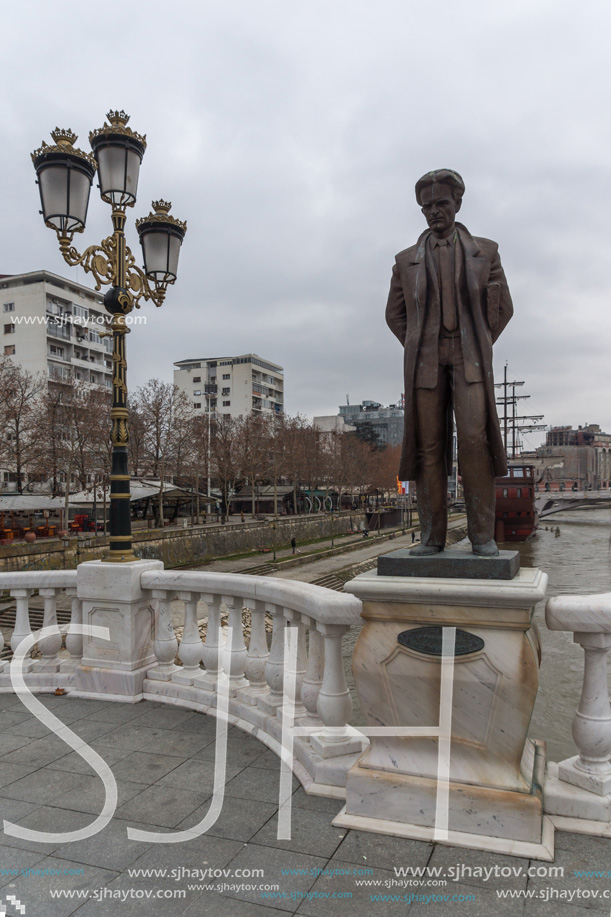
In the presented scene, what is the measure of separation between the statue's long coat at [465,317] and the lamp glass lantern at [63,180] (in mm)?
3993

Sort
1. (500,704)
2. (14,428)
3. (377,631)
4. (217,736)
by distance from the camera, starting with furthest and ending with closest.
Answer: (14,428)
(217,736)
(377,631)
(500,704)

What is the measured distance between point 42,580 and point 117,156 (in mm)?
4132

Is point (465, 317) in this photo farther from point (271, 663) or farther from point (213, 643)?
point (213, 643)

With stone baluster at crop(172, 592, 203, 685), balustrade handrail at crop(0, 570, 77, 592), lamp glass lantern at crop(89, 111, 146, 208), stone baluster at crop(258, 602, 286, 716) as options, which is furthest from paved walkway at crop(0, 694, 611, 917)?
lamp glass lantern at crop(89, 111, 146, 208)

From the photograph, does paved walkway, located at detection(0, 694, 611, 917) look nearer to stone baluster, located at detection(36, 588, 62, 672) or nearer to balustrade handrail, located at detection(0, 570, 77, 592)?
stone baluster, located at detection(36, 588, 62, 672)

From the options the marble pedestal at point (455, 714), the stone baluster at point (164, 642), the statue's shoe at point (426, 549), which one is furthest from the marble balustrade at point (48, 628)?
the statue's shoe at point (426, 549)

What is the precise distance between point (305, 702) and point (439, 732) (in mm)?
1046

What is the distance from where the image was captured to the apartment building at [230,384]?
90.0 meters

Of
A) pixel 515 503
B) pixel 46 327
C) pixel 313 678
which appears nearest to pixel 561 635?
pixel 313 678

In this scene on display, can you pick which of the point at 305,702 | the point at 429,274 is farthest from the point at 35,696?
the point at 429,274

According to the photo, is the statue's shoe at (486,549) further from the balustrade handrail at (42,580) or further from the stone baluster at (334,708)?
the balustrade handrail at (42,580)

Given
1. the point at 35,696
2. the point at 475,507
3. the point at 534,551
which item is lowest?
the point at 534,551

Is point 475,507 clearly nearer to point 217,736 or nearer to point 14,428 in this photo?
point 217,736

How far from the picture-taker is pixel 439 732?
2990mm
